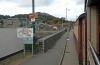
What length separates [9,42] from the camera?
43.0 feet

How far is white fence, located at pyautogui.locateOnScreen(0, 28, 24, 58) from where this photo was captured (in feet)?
39.5

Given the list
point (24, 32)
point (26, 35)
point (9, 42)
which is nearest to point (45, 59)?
point (9, 42)

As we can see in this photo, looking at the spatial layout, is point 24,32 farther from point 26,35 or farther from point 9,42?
point 9,42

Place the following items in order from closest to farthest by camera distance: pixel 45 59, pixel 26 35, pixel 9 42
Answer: pixel 45 59 < pixel 9 42 < pixel 26 35

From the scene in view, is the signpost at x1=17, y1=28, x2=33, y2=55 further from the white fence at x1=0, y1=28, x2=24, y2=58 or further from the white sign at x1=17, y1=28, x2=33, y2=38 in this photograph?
the white fence at x1=0, y1=28, x2=24, y2=58

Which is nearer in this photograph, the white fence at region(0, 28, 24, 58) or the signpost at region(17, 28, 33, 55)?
the white fence at region(0, 28, 24, 58)

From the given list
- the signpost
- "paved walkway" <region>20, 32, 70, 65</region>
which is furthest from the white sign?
"paved walkway" <region>20, 32, 70, 65</region>

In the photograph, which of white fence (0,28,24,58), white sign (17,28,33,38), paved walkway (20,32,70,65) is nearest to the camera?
paved walkway (20,32,70,65)

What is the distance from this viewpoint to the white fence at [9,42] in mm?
12039

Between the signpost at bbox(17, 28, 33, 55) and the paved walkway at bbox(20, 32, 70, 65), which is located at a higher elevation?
the signpost at bbox(17, 28, 33, 55)

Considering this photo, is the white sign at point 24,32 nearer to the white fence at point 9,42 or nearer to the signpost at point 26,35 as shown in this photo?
the signpost at point 26,35

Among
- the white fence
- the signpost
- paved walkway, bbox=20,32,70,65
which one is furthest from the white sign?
paved walkway, bbox=20,32,70,65

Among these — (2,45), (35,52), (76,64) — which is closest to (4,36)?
(2,45)

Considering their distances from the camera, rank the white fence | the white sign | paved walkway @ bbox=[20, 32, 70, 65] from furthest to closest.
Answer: the white sign < the white fence < paved walkway @ bbox=[20, 32, 70, 65]
